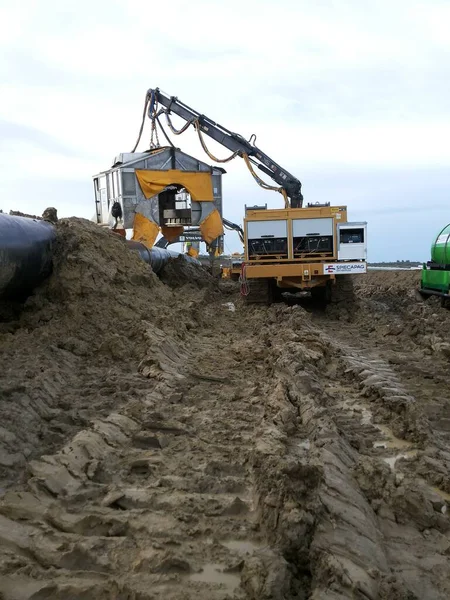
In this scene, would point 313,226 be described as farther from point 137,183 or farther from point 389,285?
point 389,285

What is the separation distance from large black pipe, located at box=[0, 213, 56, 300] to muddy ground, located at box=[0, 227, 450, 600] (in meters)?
0.26

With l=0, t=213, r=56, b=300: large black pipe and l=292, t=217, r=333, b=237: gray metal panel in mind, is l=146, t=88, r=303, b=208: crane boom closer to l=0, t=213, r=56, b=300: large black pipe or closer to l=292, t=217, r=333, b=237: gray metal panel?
l=292, t=217, r=333, b=237: gray metal panel

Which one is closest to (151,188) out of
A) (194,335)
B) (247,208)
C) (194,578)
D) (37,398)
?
(247,208)

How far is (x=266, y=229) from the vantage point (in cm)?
1360

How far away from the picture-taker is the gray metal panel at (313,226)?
13.5 m

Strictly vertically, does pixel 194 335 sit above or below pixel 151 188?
below

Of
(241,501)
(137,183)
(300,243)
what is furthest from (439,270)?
(241,501)

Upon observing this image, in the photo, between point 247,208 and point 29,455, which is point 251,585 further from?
point 247,208

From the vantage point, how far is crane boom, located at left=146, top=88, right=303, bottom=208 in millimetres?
18094

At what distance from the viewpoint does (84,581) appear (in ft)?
7.67

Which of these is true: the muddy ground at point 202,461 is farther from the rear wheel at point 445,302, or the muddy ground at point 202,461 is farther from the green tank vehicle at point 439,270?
the rear wheel at point 445,302

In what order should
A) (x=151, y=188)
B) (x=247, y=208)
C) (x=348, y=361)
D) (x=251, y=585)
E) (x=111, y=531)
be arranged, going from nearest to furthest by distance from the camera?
1. (x=251, y=585)
2. (x=111, y=531)
3. (x=348, y=361)
4. (x=247, y=208)
5. (x=151, y=188)

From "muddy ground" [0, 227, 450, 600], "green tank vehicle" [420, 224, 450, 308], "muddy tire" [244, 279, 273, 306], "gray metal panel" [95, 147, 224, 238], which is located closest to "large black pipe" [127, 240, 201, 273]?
"gray metal panel" [95, 147, 224, 238]

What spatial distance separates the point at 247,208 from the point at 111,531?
11.8 metres
